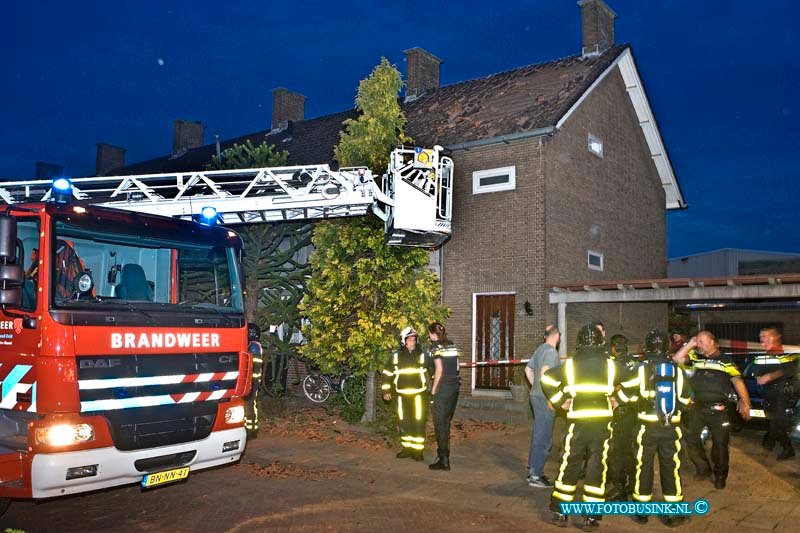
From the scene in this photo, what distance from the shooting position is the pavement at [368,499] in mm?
6902

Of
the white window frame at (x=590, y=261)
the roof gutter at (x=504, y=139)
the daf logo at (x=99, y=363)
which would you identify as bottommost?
the daf logo at (x=99, y=363)

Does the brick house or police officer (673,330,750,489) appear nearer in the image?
police officer (673,330,750,489)

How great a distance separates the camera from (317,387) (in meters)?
17.4

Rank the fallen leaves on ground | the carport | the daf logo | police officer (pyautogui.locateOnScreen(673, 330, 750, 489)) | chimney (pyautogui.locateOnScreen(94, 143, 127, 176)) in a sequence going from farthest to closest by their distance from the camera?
chimney (pyautogui.locateOnScreen(94, 143, 127, 176)) → the carport → the fallen leaves on ground → police officer (pyautogui.locateOnScreen(673, 330, 750, 489)) → the daf logo

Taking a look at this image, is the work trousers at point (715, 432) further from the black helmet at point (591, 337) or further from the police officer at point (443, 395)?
the police officer at point (443, 395)

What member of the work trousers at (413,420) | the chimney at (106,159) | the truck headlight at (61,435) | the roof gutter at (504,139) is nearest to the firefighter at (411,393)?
the work trousers at (413,420)

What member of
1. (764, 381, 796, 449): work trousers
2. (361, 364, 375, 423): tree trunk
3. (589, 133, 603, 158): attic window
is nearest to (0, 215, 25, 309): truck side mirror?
(361, 364, 375, 423): tree trunk

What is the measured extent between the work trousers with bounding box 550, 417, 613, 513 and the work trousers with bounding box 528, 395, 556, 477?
65.4 inches

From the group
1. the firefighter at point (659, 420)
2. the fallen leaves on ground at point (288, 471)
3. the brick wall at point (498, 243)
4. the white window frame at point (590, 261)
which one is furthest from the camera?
the white window frame at point (590, 261)

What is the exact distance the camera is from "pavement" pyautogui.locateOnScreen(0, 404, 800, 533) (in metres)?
6.90

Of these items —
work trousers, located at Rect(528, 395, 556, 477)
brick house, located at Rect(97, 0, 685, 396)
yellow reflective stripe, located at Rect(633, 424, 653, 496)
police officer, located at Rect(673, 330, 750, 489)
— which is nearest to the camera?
yellow reflective stripe, located at Rect(633, 424, 653, 496)

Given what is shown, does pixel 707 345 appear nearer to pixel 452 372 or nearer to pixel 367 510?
pixel 452 372

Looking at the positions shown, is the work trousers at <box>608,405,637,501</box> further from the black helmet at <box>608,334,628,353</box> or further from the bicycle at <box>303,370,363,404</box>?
the bicycle at <box>303,370,363,404</box>

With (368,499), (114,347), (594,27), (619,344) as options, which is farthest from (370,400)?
(594,27)
